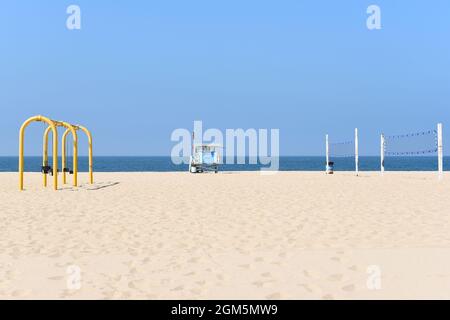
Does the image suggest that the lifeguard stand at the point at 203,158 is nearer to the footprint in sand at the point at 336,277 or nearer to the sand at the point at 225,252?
the sand at the point at 225,252

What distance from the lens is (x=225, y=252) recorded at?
542 cm

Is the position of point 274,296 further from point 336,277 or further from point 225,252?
point 225,252

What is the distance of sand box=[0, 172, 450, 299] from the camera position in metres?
4.02

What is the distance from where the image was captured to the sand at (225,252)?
13.2 ft

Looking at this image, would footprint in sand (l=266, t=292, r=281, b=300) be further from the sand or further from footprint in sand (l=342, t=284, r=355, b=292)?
footprint in sand (l=342, t=284, r=355, b=292)

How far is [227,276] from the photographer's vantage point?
4395 millimetres

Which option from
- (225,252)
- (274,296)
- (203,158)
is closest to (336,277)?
(274,296)

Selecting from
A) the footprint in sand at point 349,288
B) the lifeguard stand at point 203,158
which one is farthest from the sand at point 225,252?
the lifeguard stand at point 203,158

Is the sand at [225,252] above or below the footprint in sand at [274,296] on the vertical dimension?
above

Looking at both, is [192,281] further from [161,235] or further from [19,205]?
[19,205]

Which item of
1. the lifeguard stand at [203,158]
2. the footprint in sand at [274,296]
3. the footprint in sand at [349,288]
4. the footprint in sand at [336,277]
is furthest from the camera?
the lifeguard stand at [203,158]

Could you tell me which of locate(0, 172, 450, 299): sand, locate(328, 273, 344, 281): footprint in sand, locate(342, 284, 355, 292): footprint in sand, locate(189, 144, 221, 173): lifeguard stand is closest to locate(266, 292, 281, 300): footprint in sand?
locate(0, 172, 450, 299): sand
